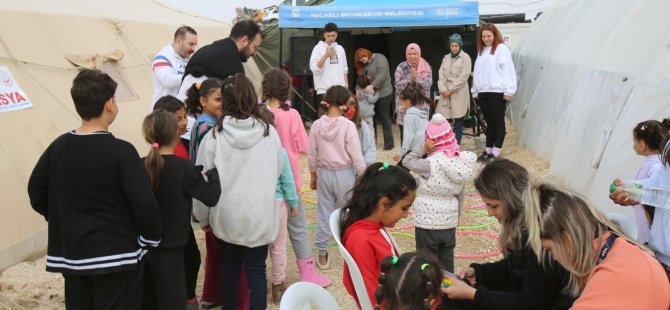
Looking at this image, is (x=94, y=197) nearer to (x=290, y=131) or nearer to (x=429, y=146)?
(x=290, y=131)

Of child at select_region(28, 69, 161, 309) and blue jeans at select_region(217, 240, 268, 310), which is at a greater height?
child at select_region(28, 69, 161, 309)

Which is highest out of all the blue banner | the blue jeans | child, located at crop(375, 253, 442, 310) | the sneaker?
the blue banner

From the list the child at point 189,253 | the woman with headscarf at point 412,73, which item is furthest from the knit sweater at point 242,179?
the woman with headscarf at point 412,73

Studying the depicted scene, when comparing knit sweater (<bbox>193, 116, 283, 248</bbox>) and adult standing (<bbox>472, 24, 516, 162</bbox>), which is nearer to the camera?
knit sweater (<bbox>193, 116, 283, 248</bbox>)

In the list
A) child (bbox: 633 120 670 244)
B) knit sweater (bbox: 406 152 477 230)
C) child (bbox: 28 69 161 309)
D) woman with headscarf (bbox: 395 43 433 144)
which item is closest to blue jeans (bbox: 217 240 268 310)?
child (bbox: 28 69 161 309)

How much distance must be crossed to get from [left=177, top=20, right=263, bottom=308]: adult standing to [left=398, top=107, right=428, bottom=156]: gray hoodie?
4.80 ft

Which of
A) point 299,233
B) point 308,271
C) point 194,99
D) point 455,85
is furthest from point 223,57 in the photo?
point 455,85

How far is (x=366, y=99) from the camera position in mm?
9773

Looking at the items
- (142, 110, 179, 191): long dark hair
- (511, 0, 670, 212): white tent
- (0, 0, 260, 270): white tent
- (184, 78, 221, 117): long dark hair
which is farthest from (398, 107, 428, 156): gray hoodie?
(0, 0, 260, 270): white tent

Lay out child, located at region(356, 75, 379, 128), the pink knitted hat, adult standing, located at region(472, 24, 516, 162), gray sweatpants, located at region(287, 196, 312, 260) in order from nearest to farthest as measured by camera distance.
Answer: the pink knitted hat → gray sweatpants, located at region(287, 196, 312, 260) → adult standing, located at region(472, 24, 516, 162) → child, located at region(356, 75, 379, 128)

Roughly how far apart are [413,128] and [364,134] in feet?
1.40

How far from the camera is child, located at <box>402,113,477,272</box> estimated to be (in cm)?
405

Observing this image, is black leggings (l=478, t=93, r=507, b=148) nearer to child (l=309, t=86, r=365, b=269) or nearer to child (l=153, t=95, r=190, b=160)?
child (l=309, t=86, r=365, b=269)

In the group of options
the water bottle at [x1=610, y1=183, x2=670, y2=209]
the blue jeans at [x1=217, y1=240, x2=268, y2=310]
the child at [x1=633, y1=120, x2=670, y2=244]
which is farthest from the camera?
the blue jeans at [x1=217, y1=240, x2=268, y2=310]
